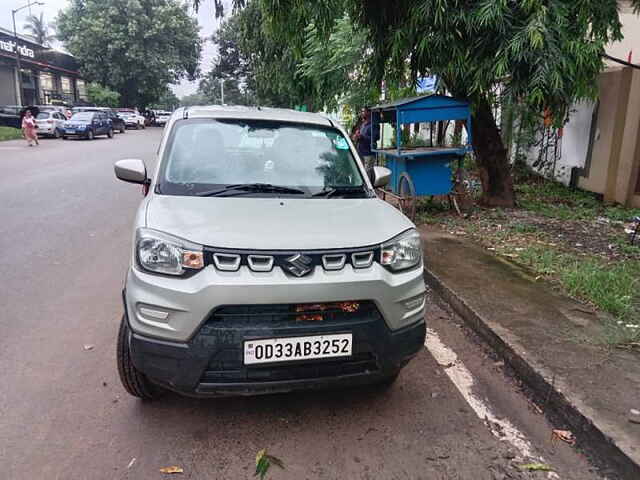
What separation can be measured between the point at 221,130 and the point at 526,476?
119 inches

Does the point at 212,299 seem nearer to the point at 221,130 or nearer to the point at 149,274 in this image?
the point at 149,274

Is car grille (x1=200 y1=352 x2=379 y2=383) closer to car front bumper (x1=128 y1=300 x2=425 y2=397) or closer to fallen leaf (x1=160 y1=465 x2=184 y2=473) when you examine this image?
car front bumper (x1=128 y1=300 x2=425 y2=397)

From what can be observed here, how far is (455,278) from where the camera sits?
5273mm

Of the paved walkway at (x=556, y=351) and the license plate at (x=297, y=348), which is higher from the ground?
the license plate at (x=297, y=348)

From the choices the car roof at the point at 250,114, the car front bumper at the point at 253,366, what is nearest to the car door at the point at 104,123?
the car roof at the point at 250,114

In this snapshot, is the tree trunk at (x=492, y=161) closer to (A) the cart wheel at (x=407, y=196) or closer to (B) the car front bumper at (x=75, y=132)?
(A) the cart wheel at (x=407, y=196)

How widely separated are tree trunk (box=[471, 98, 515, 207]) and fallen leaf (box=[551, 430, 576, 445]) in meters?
6.57

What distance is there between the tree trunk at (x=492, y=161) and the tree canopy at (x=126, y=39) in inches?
1557

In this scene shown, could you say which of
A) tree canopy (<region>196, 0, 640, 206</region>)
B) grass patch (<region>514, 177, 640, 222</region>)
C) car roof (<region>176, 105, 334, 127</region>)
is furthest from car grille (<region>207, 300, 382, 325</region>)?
grass patch (<region>514, 177, 640, 222</region>)

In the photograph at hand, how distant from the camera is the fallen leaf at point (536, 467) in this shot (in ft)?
8.55

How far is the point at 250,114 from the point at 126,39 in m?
45.9

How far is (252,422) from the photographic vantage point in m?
2.94

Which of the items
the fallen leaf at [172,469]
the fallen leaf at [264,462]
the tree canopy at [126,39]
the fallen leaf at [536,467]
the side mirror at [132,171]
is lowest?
the fallen leaf at [536,467]

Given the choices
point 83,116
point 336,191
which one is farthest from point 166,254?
point 83,116
